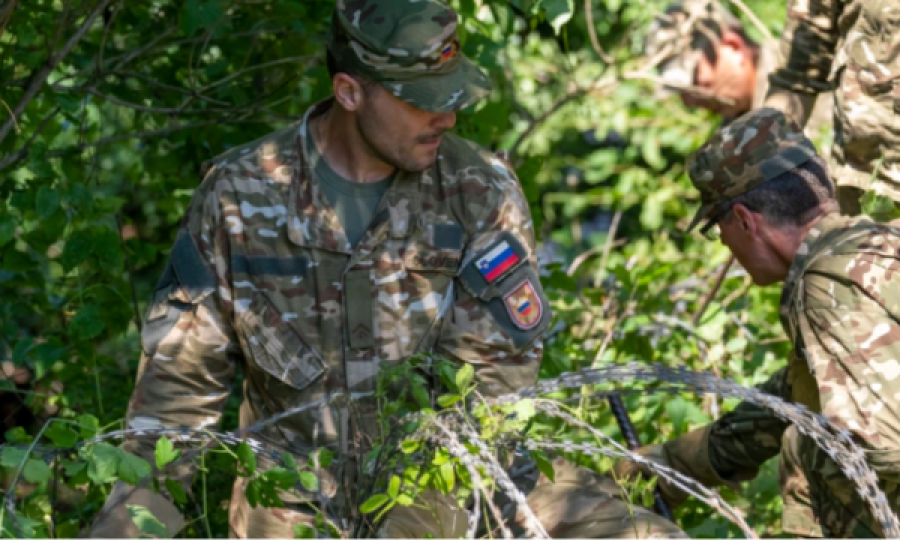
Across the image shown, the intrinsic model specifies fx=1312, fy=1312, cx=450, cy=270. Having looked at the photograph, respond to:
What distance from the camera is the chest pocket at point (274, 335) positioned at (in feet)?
11.3

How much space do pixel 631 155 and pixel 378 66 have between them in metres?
4.49

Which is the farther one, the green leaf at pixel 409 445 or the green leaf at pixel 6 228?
the green leaf at pixel 6 228

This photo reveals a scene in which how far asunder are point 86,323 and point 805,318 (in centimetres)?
201

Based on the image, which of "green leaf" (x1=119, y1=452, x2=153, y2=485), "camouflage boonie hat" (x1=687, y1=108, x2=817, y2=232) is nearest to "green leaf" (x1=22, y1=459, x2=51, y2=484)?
"green leaf" (x1=119, y1=452, x2=153, y2=485)

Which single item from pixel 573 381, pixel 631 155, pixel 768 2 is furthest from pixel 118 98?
pixel 768 2

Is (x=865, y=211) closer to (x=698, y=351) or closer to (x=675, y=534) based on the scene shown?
(x=698, y=351)

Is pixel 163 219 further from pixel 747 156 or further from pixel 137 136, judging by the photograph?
pixel 747 156

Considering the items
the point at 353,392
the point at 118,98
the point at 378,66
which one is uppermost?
the point at 378,66

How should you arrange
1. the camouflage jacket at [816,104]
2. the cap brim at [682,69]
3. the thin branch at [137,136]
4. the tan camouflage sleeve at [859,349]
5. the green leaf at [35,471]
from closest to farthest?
the green leaf at [35,471], the tan camouflage sleeve at [859,349], the thin branch at [137,136], the camouflage jacket at [816,104], the cap brim at [682,69]

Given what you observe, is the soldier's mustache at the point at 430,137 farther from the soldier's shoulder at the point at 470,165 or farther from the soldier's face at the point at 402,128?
the soldier's shoulder at the point at 470,165

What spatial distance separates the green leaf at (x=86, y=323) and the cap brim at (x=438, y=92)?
114 cm

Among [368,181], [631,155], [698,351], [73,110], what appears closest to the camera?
[368,181]

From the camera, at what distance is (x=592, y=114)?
26.2 feet

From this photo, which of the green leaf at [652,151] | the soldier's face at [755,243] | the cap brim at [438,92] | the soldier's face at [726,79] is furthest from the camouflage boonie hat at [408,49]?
the green leaf at [652,151]
